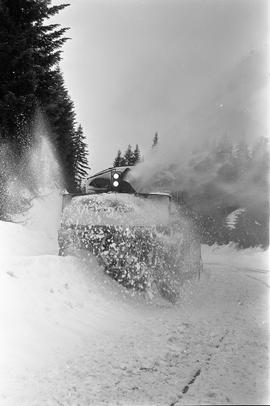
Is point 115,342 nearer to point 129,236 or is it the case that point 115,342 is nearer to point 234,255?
point 129,236

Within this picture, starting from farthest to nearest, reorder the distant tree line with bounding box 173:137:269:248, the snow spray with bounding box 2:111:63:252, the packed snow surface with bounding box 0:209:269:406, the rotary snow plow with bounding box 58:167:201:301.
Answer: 1. the snow spray with bounding box 2:111:63:252
2. the distant tree line with bounding box 173:137:269:248
3. the rotary snow plow with bounding box 58:167:201:301
4. the packed snow surface with bounding box 0:209:269:406

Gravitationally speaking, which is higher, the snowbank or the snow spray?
the snow spray

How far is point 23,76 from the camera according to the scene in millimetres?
15922

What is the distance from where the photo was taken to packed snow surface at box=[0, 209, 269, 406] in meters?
4.07

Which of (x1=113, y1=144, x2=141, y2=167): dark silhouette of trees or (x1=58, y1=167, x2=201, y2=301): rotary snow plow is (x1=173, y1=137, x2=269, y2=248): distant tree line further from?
(x1=113, y1=144, x2=141, y2=167): dark silhouette of trees

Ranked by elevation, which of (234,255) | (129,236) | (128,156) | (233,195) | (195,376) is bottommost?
(234,255)

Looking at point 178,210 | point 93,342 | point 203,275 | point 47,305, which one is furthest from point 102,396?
point 203,275

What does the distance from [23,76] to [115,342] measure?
12.8 metres

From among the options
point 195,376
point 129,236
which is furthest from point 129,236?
point 195,376

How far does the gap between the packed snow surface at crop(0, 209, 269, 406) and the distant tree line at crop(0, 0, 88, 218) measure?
734 centimetres

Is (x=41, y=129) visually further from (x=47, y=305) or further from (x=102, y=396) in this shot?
(x=102, y=396)

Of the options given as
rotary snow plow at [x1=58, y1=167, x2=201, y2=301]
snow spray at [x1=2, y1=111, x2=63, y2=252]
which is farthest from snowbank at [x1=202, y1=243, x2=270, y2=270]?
rotary snow plow at [x1=58, y1=167, x2=201, y2=301]

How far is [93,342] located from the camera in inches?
235

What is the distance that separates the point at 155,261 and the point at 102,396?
4.67 m
